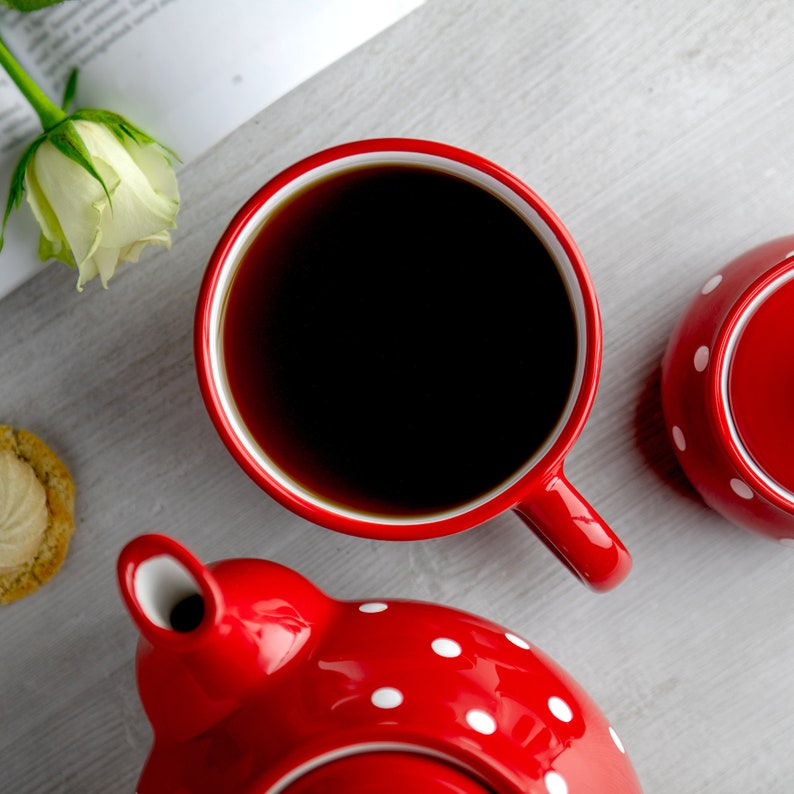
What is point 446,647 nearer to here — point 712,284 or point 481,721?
point 481,721

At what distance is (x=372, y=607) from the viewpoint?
19.5 inches

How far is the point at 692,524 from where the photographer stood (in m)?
0.60

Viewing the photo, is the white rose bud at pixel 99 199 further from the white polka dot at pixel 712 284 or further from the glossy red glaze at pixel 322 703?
the white polka dot at pixel 712 284

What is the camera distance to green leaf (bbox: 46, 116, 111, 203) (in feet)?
1.65

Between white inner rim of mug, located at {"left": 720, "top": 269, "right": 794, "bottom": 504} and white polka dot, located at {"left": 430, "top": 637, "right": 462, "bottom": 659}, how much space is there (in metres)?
0.20

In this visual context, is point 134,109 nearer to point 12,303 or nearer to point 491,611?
point 12,303

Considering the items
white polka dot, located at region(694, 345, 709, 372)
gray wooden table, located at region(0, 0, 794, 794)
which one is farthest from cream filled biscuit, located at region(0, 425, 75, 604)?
white polka dot, located at region(694, 345, 709, 372)

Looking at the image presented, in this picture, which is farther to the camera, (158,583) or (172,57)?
(172,57)

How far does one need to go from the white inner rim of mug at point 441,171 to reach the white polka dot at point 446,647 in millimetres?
66

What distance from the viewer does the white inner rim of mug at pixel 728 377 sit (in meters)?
0.48

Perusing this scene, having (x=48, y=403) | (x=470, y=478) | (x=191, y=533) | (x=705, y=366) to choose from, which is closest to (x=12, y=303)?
(x=48, y=403)

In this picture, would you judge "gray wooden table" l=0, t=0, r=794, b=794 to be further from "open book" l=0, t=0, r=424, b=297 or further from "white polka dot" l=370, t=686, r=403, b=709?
"white polka dot" l=370, t=686, r=403, b=709

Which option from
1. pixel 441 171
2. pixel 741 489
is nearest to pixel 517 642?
pixel 741 489

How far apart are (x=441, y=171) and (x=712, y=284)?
0.19 metres
